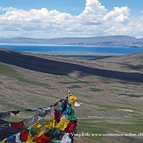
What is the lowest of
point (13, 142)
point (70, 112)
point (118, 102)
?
point (118, 102)

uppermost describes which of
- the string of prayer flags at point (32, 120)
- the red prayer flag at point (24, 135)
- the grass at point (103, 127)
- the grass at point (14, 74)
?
the string of prayer flags at point (32, 120)

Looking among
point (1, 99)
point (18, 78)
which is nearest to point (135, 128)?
point (1, 99)

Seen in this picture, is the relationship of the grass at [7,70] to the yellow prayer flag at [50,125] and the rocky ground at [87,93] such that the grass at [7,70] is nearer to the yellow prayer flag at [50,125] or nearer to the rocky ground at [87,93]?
the rocky ground at [87,93]

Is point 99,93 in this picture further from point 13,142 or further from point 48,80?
point 13,142

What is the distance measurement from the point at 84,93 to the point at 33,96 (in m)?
24.1

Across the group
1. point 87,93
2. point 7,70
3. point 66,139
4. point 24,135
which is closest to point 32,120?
point 24,135

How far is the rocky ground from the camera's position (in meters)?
79.7

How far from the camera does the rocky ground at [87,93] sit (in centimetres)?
7972

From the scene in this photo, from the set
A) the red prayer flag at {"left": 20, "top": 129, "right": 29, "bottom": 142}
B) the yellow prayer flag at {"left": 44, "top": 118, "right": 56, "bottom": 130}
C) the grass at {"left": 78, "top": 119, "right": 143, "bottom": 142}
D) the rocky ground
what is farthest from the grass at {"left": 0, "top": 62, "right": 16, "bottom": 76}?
the red prayer flag at {"left": 20, "top": 129, "right": 29, "bottom": 142}

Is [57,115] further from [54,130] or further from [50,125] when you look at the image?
[54,130]

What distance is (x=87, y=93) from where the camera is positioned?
430 feet

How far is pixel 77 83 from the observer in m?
151

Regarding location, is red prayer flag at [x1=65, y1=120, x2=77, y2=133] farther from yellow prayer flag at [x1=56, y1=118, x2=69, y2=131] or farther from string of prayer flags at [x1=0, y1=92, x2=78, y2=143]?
yellow prayer flag at [x1=56, y1=118, x2=69, y2=131]

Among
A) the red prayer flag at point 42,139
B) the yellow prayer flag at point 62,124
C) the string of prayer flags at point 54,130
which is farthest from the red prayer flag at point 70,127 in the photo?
the red prayer flag at point 42,139
